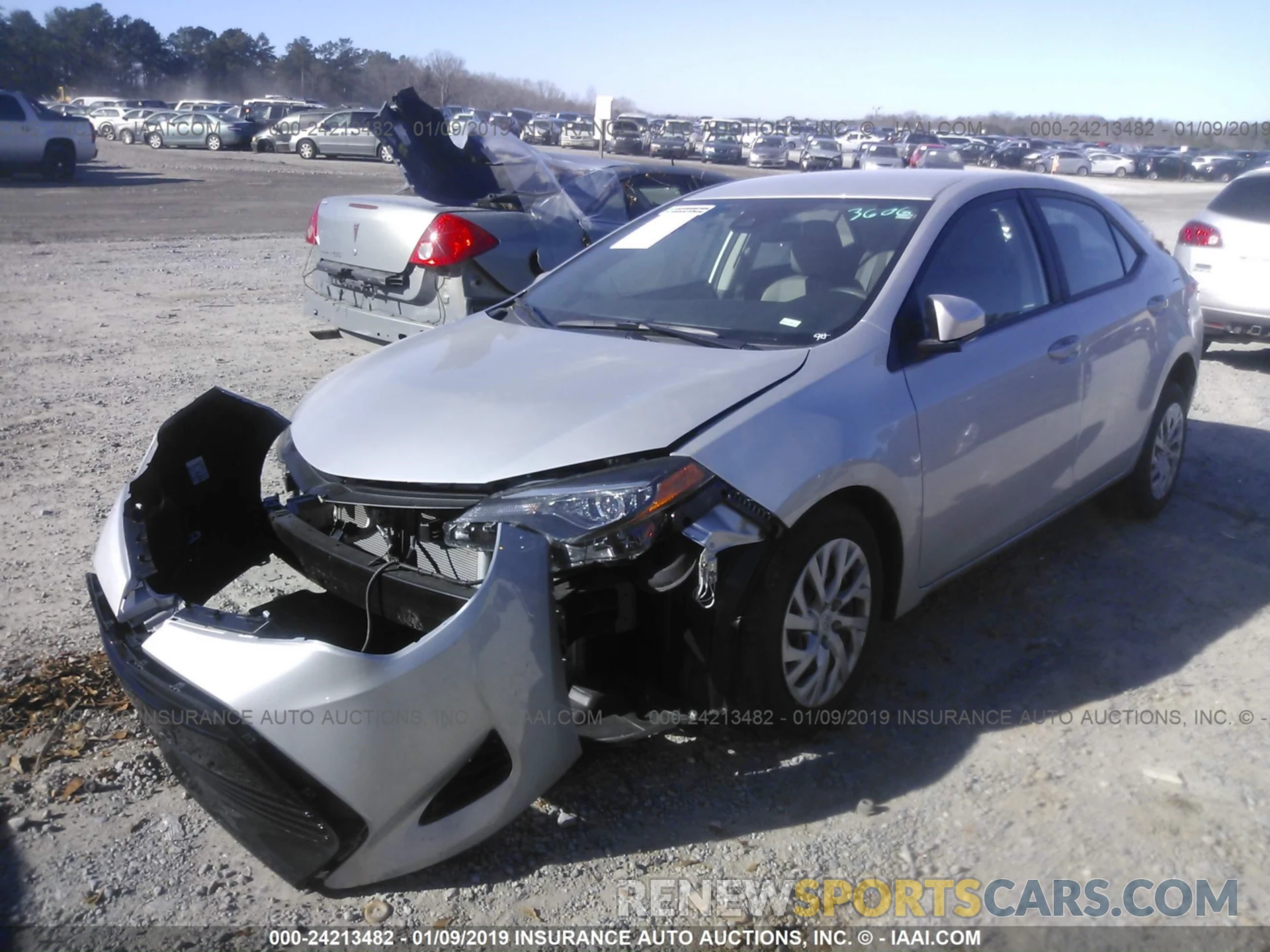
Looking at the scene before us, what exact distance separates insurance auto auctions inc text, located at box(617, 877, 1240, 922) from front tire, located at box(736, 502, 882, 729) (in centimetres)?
52

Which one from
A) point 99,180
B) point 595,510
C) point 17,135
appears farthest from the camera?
point 99,180

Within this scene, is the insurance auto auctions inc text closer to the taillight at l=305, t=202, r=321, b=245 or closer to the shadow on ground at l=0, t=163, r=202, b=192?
the taillight at l=305, t=202, r=321, b=245

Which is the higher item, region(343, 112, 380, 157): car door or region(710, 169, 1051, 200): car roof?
region(343, 112, 380, 157): car door

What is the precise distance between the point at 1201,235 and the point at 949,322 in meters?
7.03

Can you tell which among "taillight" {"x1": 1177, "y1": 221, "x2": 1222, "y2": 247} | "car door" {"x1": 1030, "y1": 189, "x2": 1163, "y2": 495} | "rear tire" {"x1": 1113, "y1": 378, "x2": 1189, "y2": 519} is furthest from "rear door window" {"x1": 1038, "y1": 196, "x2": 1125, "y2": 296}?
"taillight" {"x1": 1177, "y1": 221, "x2": 1222, "y2": 247}

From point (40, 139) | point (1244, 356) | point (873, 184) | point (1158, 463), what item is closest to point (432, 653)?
point (873, 184)

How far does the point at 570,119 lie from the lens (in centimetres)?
4988

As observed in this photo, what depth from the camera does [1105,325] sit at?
181 inches

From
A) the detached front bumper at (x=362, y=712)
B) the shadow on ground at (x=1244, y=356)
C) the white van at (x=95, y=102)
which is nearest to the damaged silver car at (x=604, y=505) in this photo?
the detached front bumper at (x=362, y=712)

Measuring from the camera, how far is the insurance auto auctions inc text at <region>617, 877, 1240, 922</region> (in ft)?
9.05

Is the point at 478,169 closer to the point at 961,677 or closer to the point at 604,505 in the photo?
the point at 961,677

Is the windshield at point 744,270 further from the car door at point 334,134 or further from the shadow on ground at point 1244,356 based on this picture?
the car door at point 334,134

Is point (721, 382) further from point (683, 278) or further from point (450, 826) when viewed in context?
point (450, 826)

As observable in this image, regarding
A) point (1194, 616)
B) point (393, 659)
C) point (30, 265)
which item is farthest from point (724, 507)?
point (30, 265)
